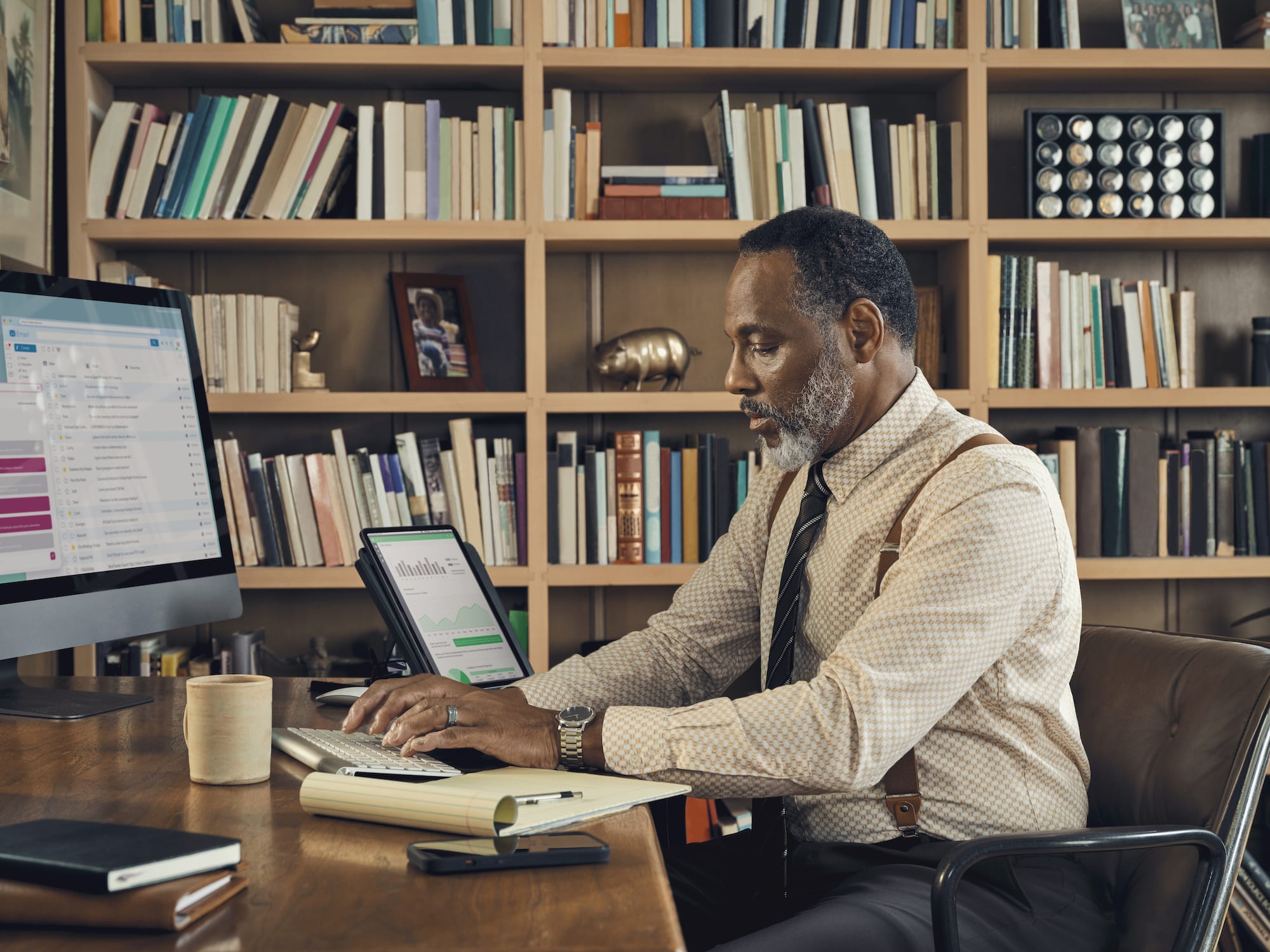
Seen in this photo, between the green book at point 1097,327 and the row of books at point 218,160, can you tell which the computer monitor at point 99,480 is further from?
the green book at point 1097,327

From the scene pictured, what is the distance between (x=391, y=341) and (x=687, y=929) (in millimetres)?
1810

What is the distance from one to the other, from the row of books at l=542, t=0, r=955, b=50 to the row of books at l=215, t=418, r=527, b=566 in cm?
98

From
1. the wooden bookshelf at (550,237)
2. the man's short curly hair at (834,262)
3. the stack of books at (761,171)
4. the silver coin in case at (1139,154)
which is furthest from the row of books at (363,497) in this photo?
the silver coin in case at (1139,154)

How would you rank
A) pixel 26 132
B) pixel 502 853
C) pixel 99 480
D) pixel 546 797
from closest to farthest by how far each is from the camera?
pixel 502 853, pixel 546 797, pixel 99 480, pixel 26 132

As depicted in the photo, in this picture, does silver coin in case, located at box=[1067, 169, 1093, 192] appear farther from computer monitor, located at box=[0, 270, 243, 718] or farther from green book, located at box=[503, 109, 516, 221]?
computer monitor, located at box=[0, 270, 243, 718]

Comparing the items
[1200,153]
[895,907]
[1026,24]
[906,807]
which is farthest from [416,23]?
[895,907]

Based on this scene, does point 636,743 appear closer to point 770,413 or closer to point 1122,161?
point 770,413

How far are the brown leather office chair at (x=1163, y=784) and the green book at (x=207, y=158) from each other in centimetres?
211

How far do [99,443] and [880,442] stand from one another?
0.97 m

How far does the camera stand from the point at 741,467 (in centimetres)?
268

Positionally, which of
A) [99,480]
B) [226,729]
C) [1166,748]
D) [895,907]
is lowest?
[895,907]

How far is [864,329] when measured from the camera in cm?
143

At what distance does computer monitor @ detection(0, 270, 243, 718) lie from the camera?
1263 millimetres

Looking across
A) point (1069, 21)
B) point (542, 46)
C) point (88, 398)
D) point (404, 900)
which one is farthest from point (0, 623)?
point (1069, 21)
